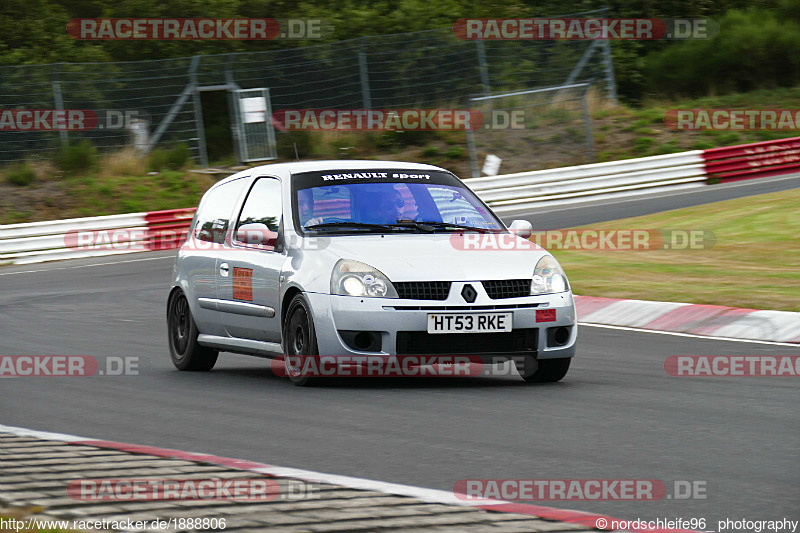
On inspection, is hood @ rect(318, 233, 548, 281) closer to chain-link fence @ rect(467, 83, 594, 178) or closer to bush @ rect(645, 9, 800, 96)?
chain-link fence @ rect(467, 83, 594, 178)

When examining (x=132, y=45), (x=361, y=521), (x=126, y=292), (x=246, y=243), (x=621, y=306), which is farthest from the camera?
(x=132, y=45)

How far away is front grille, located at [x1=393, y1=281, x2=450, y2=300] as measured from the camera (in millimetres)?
8555

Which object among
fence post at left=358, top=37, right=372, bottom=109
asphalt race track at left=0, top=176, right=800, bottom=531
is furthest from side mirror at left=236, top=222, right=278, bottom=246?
fence post at left=358, top=37, right=372, bottom=109

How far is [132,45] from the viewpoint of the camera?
124ft

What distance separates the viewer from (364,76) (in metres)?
29.5

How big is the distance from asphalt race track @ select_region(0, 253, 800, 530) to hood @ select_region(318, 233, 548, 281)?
29.7 inches

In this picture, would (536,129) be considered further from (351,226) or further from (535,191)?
(351,226)

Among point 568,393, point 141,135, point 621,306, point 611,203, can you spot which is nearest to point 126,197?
point 141,135

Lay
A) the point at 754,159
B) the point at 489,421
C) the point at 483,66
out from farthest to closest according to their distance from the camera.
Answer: the point at 483,66, the point at 754,159, the point at 489,421

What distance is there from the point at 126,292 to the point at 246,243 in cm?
857

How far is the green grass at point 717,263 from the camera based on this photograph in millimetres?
13867

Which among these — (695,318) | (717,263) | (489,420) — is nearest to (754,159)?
(717,263)

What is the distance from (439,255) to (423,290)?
31 cm

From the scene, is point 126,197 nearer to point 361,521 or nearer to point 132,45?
point 132,45
